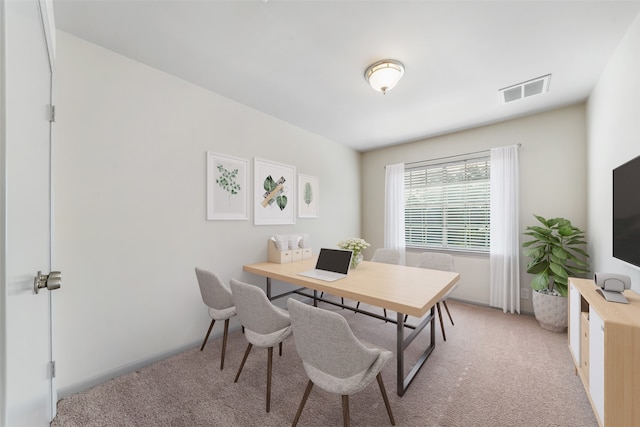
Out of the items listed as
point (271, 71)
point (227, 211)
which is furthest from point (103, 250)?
point (271, 71)

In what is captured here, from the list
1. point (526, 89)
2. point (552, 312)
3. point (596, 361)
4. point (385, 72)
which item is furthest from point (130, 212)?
point (552, 312)

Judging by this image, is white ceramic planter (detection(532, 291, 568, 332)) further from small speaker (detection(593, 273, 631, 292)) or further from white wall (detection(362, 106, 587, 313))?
small speaker (detection(593, 273, 631, 292))

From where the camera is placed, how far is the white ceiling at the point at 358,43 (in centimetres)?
159

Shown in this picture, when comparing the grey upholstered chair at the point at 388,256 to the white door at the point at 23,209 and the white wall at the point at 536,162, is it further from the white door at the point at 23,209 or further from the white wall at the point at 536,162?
the white door at the point at 23,209

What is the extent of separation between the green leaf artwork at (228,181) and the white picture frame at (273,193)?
0.26 metres

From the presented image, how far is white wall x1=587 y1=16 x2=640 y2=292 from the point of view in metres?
1.71

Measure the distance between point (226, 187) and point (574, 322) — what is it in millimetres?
3440

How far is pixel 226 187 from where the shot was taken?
108 inches

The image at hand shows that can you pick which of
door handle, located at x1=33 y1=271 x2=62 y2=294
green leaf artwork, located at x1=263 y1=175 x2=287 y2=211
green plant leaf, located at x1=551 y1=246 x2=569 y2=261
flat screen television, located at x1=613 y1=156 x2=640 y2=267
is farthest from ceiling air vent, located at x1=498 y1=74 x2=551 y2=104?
door handle, located at x1=33 y1=271 x2=62 y2=294

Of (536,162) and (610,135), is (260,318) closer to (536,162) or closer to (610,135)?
(610,135)

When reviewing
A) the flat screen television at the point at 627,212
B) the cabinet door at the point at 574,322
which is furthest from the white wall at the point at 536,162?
the flat screen television at the point at 627,212

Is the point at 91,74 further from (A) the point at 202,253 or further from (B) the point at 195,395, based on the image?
(B) the point at 195,395

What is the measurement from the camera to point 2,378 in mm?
653

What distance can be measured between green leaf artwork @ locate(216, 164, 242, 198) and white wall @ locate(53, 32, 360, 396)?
0.61ft
